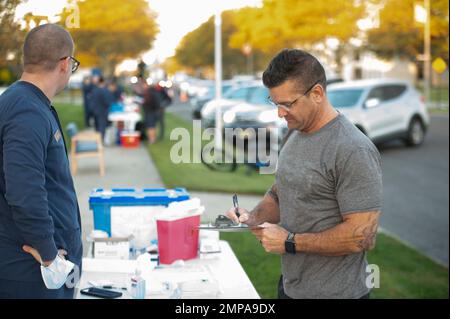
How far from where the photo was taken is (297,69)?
2.81 metres

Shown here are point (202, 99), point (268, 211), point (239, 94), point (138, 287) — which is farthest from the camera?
point (202, 99)

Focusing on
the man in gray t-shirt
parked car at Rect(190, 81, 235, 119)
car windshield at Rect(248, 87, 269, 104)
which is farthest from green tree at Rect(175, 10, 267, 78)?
the man in gray t-shirt

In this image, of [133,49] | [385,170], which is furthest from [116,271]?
[133,49]

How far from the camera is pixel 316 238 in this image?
9.18 feet

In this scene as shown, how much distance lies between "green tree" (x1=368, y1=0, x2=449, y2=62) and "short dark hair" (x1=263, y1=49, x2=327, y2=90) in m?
5.00

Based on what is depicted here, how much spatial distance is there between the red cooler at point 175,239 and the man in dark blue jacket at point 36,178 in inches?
39.3

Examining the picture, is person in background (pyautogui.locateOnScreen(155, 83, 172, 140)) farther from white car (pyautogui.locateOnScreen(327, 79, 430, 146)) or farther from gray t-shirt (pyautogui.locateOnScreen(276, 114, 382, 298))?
gray t-shirt (pyautogui.locateOnScreen(276, 114, 382, 298))

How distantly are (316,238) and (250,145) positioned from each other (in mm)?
15159

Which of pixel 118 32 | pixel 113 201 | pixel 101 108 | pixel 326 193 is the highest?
pixel 118 32

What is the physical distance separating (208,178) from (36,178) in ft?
31.8

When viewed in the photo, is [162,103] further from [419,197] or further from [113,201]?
[113,201]

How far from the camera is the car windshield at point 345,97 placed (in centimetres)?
1645

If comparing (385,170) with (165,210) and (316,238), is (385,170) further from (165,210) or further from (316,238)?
(316,238)

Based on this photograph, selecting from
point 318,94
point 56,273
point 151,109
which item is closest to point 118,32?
point 151,109
